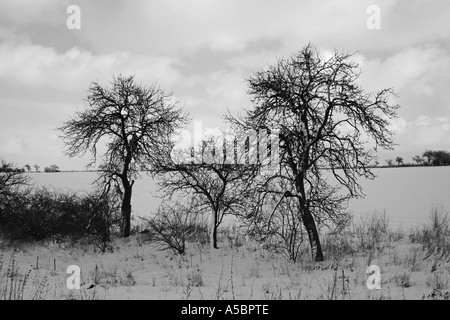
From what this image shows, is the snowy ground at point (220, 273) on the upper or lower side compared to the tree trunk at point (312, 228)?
lower

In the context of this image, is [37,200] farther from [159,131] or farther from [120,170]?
[159,131]

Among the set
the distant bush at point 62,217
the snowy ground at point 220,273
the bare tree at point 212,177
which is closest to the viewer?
the snowy ground at point 220,273

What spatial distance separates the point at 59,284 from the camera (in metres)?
9.68

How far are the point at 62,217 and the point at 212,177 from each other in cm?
855

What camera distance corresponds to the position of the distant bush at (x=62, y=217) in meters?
16.7

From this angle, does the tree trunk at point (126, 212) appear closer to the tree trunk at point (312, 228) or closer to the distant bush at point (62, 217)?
the distant bush at point (62, 217)

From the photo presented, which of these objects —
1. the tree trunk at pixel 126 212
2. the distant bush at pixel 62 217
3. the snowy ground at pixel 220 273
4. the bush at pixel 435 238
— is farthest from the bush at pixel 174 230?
the bush at pixel 435 238

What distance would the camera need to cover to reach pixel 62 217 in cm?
1738

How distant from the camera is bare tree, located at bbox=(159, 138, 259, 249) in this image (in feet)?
49.2

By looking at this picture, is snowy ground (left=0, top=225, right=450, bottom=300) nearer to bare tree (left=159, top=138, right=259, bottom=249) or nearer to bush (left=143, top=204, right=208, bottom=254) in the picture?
bush (left=143, top=204, right=208, bottom=254)

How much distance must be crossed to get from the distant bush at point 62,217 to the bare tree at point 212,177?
3.87 metres

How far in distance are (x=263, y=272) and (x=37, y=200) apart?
13.6 metres

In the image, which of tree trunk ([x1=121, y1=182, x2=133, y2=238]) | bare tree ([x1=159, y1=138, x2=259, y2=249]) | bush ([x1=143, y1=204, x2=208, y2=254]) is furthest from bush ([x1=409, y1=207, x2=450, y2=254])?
tree trunk ([x1=121, y1=182, x2=133, y2=238])

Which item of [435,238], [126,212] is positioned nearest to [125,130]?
[126,212]
